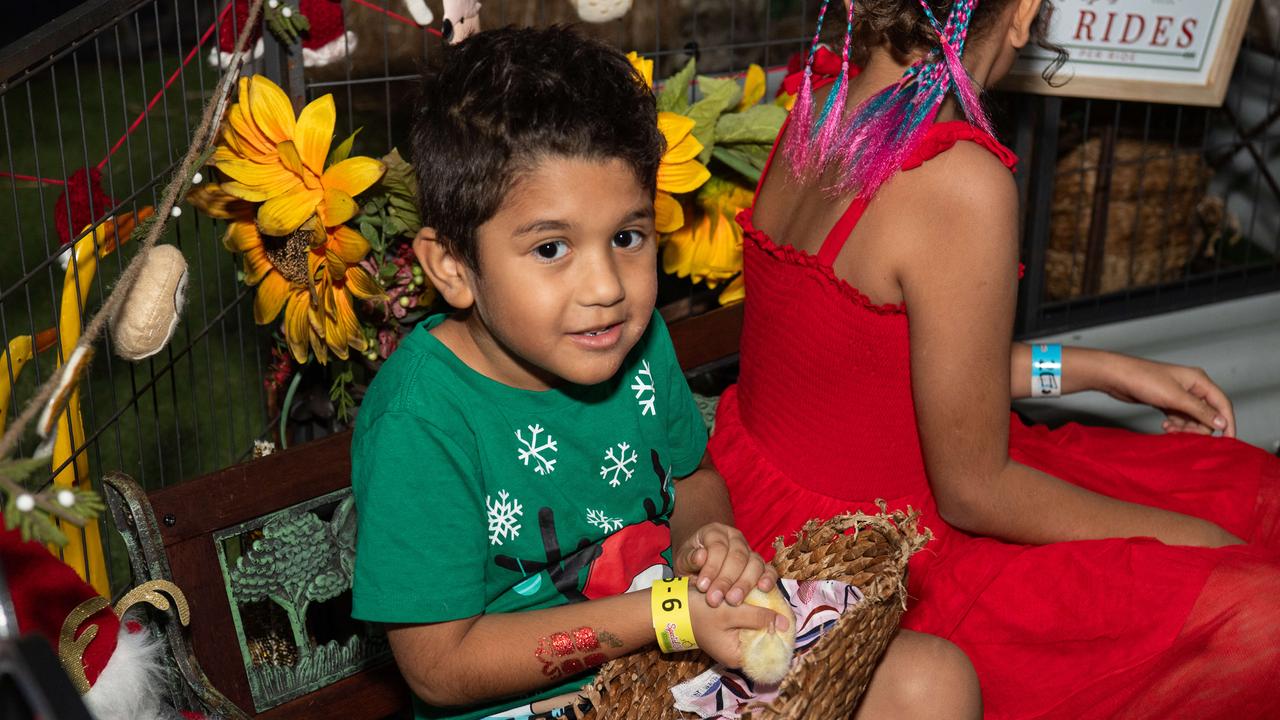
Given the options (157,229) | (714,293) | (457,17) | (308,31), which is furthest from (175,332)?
(714,293)

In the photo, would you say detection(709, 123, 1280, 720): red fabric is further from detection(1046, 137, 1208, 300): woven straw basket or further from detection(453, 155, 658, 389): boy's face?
detection(1046, 137, 1208, 300): woven straw basket

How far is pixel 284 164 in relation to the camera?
4.95ft

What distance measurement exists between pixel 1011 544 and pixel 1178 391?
0.44 m

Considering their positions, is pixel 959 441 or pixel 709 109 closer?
pixel 959 441

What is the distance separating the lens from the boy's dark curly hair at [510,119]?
1.16m

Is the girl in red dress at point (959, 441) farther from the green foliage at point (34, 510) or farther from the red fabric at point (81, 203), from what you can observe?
the green foliage at point (34, 510)

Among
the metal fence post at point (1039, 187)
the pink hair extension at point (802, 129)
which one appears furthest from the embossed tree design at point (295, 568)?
the metal fence post at point (1039, 187)

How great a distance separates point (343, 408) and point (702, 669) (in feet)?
2.44

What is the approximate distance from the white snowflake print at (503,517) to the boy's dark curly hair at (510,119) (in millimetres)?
242

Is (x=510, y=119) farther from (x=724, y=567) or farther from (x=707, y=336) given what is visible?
(x=707, y=336)

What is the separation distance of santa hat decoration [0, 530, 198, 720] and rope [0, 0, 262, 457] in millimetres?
187

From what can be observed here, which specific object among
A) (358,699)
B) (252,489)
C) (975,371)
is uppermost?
(975,371)

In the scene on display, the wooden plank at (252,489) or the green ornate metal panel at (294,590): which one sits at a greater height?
the wooden plank at (252,489)

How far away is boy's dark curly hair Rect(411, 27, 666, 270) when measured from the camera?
1163 millimetres
